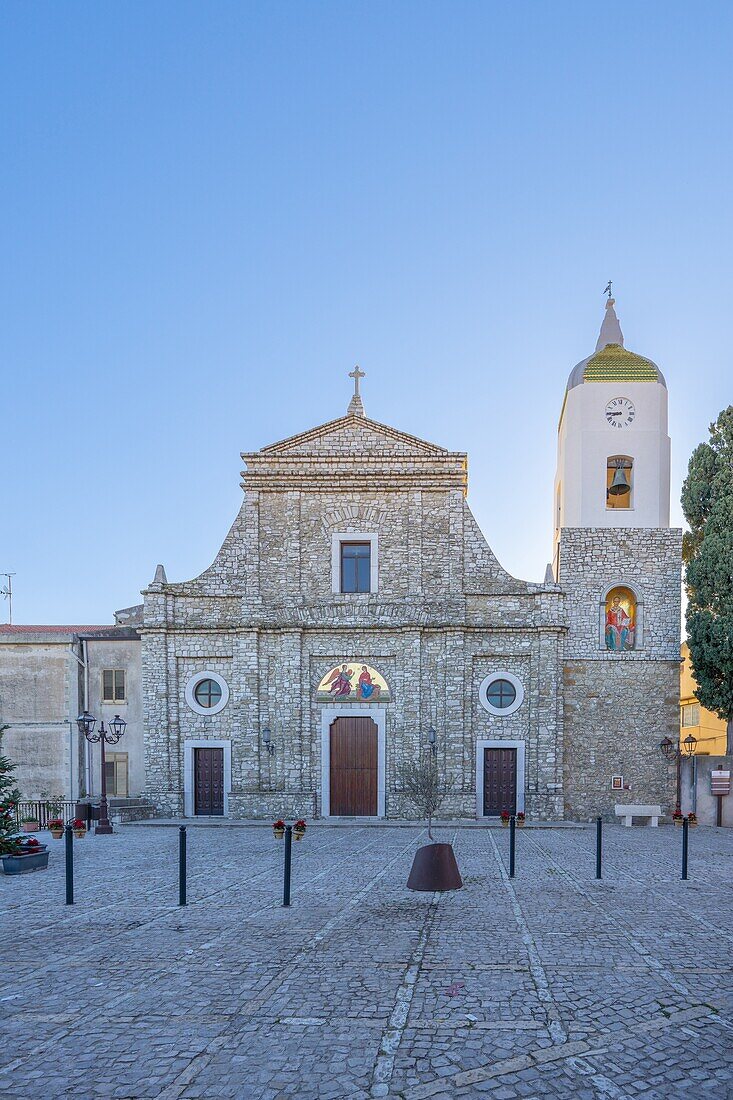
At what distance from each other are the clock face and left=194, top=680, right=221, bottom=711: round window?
623 inches

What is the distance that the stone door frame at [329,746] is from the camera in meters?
24.2

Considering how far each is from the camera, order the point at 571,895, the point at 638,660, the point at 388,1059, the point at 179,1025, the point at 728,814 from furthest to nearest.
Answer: the point at 638,660 < the point at 728,814 < the point at 571,895 < the point at 179,1025 < the point at 388,1059

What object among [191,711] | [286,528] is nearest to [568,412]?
[286,528]

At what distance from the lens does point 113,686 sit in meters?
25.7

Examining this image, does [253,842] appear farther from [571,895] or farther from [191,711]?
[571,895]

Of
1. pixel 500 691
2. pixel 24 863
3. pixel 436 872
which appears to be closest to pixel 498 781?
pixel 500 691

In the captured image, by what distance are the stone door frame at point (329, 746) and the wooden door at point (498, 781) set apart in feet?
10.7

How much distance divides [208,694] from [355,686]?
4902 mm

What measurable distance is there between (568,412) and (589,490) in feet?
9.70

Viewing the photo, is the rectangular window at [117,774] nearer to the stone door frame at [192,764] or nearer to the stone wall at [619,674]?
the stone door frame at [192,764]

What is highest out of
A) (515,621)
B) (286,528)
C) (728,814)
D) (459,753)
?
(286,528)

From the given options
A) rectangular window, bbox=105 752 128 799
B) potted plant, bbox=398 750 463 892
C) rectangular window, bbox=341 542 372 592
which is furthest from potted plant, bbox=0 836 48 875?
rectangular window, bbox=341 542 372 592

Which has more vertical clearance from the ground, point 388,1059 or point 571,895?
point 388,1059

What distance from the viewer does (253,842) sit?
1866 cm
